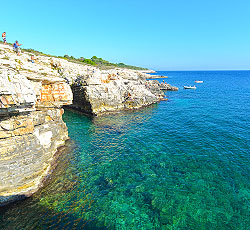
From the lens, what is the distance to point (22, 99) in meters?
11.1

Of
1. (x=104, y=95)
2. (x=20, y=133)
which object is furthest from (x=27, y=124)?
(x=104, y=95)

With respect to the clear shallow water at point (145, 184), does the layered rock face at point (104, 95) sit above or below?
above

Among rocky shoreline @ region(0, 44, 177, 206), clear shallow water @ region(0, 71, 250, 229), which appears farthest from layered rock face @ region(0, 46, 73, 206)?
clear shallow water @ region(0, 71, 250, 229)

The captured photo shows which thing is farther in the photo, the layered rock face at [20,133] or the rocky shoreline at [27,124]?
the rocky shoreline at [27,124]

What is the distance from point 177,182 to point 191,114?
25.2 meters

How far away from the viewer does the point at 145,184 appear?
13.8 m

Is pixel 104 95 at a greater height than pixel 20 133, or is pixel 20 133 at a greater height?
pixel 104 95

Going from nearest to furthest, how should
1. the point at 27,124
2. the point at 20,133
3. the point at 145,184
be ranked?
the point at 20,133, the point at 27,124, the point at 145,184

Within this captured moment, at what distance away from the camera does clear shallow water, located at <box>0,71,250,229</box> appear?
10.6m

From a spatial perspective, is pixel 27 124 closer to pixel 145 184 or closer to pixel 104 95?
pixel 145 184

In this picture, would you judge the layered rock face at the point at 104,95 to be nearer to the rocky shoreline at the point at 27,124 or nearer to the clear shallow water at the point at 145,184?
the clear shallow water at the point at 145,184

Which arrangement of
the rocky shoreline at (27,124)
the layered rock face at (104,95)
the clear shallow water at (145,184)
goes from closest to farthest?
the clear shallow water at (145,184) < the rocky shoreline at (27,124) < the layered rock face at (104,95)

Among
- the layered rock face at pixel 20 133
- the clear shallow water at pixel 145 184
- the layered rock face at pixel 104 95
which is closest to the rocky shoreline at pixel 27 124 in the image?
the layered rock face at pixel 20 133

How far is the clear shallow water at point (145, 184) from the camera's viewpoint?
10.6 meters
